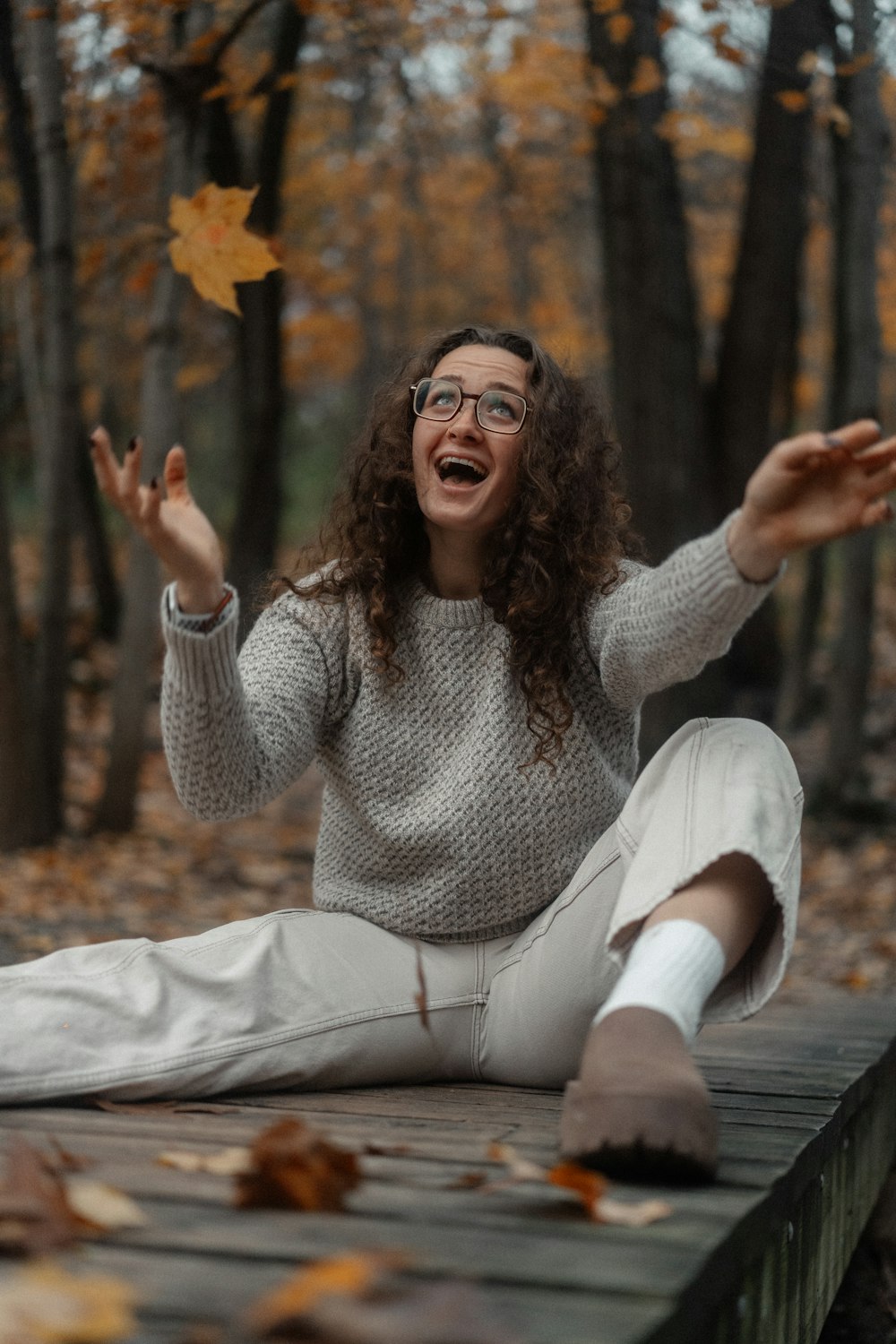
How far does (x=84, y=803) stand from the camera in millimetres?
7660

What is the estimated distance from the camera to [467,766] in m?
2.45

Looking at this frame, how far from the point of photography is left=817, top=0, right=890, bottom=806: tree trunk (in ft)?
21.2

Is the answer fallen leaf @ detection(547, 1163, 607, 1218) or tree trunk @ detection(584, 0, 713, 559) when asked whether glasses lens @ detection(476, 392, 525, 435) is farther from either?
tree trunk @ detection(584, 0, 713, 559)

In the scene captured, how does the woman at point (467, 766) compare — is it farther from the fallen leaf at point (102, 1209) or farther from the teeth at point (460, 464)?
the fallen leaf at point (102, 1209)

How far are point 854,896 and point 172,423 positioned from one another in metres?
3.56

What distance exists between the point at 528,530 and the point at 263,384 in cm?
586

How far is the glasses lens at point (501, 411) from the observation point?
257 cm

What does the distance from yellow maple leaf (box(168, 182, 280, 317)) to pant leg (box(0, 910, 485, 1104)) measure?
1508mm

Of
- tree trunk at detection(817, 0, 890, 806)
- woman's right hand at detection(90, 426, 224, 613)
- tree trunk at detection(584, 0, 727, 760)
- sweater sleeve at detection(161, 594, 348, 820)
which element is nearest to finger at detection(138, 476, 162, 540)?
woman's right hand at detection(90, 426, 224, 613)

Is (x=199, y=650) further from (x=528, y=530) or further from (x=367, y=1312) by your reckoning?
(x=367, y=1312)

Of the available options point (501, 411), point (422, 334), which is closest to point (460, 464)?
point (501, 411)

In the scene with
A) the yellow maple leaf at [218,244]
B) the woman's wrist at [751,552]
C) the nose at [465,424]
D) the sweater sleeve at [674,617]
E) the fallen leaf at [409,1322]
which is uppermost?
the yellow maple leaf at [218,244]

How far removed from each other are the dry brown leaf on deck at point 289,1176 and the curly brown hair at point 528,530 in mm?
968

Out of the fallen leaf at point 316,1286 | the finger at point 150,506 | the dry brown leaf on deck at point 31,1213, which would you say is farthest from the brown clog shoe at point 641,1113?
the finger at point 150,506
